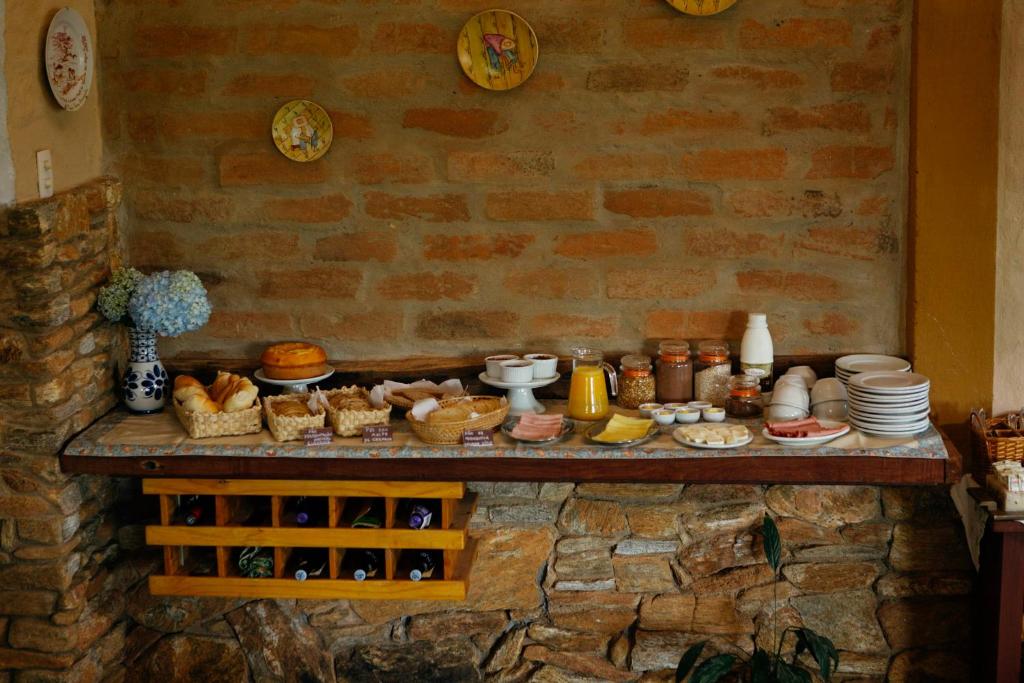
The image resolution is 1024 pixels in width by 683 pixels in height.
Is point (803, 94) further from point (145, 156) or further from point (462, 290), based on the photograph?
point (145, 156)

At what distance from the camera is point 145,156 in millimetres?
3250

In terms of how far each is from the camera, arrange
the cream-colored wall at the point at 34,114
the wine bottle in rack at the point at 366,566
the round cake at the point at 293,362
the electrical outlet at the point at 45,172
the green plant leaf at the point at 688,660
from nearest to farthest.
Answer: the cream-colored wall at the point at 34,114, the electrical outlet at the point at 45,172, the wine bottle in rack at the point at 366,566, the green plant leaf at the point at 688,660, the round cake at the point at 293,362

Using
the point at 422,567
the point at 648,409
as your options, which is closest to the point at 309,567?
the point at 422,567

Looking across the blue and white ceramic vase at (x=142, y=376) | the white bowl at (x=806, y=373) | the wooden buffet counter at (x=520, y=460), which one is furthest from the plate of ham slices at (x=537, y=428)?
the blue and white ceramic vase at (x=142, y=376)

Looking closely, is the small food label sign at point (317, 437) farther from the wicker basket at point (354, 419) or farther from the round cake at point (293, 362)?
the round cake at point (293, 362)

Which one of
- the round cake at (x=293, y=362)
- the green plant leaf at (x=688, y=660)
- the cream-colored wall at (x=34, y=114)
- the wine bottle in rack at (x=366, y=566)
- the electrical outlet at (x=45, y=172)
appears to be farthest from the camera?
the round cake at (x=293, y=362)

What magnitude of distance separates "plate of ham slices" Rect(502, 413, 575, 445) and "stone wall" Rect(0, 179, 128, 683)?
1.10 m

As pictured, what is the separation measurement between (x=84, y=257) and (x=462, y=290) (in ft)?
3.26

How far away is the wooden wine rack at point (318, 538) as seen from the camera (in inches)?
113

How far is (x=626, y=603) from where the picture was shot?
3184 mm

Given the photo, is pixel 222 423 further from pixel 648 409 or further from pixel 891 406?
pixel 891 406

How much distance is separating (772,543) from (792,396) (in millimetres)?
385

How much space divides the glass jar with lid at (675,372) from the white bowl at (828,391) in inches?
13.1

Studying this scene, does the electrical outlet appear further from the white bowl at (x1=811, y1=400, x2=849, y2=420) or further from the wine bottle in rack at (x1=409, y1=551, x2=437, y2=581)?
the white bowl at (x1=811, y1=400, x2=849, y2=420)
